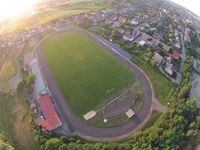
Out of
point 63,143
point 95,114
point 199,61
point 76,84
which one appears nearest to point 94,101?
point 95,114

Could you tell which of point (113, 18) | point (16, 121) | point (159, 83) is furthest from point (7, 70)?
point (113, 18)

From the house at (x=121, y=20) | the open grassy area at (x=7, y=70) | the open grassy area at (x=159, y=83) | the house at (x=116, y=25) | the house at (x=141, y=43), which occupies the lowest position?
the open grassy area at (x=7, y=70)

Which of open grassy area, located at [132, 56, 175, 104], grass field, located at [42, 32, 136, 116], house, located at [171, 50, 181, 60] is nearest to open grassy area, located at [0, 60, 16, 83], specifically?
grass field, located at [42, 32, 136, 116]

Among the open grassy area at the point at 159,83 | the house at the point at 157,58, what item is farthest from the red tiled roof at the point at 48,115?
the house at the point at 157,58

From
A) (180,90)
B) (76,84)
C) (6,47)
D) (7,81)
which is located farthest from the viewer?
(6,47)

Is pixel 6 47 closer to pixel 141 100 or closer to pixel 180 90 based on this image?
pixel 141 100

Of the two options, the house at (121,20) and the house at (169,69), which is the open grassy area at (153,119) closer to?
the house at (169,69)

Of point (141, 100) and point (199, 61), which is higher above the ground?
point (141, 100)
